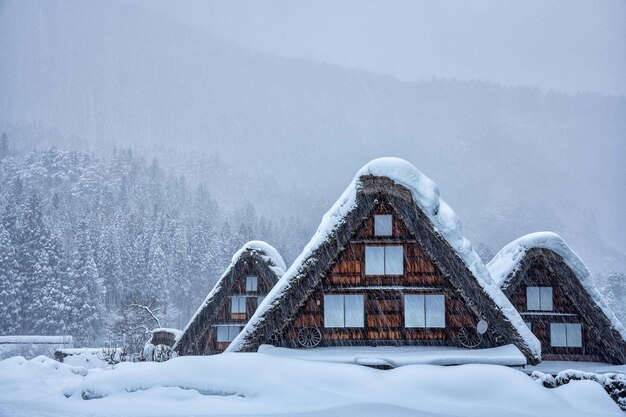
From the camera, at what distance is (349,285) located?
1761 centimetres

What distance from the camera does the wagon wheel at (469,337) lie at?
1682cm

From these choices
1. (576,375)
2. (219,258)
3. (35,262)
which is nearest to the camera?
(576,375)

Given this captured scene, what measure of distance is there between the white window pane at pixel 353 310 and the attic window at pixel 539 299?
10098 mm

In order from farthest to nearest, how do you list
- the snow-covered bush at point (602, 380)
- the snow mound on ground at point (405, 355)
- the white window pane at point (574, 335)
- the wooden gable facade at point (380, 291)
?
the white window pane at point (574, 335) < the wooden gable facade at point (380, 291) < the snow mound on ground at point (405, 355) < the snow-covered bush at point (602, 380)

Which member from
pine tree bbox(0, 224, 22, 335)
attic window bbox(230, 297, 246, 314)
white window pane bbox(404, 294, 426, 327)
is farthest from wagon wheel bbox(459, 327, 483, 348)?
pine tree bbox(0, 224, 22, 335)

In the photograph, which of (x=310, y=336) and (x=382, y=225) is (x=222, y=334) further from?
(x=382, y=225)

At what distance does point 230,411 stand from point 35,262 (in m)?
68.2

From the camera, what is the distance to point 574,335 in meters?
23.4

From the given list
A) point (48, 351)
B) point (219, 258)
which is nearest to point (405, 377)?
point (48, 351)

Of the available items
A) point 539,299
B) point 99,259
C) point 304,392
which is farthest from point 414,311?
point 99,259

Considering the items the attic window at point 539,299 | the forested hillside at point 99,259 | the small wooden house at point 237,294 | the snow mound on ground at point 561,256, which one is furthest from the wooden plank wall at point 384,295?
the forested hillside at point 99,259

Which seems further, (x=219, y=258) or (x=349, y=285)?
(x=219, y=258)

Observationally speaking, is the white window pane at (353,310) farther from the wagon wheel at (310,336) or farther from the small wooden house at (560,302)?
the small wooden house at (560,302)

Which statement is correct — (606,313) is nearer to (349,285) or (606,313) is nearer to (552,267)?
(552,267)
